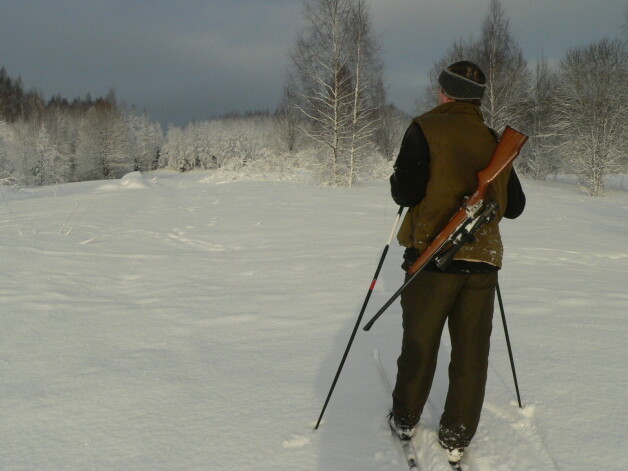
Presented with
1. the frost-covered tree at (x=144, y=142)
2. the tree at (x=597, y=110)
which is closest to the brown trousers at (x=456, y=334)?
the tree at (x=597, y=110)

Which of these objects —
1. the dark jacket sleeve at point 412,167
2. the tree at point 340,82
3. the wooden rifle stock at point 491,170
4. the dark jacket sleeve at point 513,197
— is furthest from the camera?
the tree at point 340,82

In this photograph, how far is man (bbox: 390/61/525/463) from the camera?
6.56 feet

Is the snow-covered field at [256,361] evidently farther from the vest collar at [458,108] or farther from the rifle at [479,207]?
the vest collar at [458,108]

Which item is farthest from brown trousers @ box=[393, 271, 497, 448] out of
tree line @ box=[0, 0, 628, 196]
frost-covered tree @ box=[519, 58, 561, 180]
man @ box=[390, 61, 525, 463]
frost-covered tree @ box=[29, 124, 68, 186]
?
frost-covered tree @ box=[29, 124, 68, 186]

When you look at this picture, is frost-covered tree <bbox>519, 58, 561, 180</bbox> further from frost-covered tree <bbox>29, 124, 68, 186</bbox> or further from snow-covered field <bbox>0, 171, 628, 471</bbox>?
frost-covered tree <bbox>29, 124, 68, 186</bbox>

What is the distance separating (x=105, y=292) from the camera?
15.4 ft

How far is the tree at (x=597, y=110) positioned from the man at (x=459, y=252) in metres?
21.6

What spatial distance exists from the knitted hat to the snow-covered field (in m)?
1.73

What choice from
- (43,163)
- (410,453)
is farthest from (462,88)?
(43,163)

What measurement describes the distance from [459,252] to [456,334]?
415 mm

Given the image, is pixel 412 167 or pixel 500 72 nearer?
pixel 412 167

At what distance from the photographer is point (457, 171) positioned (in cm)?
199

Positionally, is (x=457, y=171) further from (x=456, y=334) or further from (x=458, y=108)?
(x=456, y=334)

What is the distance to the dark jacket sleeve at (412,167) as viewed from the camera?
78.9 inches
